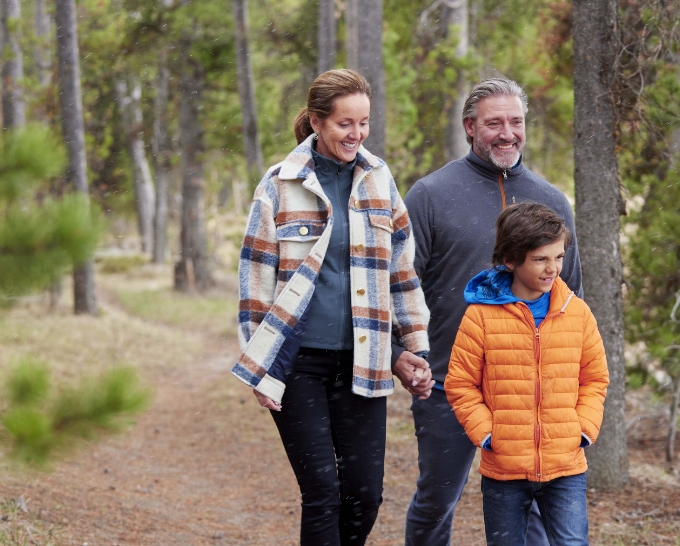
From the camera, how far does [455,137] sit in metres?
12.9

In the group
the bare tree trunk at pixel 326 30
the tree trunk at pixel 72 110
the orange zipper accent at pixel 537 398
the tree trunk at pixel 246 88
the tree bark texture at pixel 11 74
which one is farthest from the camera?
the tree trunk at pixel 246 88

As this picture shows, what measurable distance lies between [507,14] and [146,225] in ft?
69.0

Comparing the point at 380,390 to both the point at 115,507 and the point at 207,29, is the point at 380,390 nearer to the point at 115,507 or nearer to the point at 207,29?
the point at 115,507

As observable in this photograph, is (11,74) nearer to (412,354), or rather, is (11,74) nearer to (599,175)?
(599,175)

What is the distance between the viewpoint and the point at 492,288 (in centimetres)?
359

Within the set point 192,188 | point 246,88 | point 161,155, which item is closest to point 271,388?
point 246,88

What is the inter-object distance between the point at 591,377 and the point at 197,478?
5.13m

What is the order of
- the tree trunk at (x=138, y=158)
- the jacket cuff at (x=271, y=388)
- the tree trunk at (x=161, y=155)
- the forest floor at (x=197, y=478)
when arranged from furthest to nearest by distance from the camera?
the tree trunk at (x=138, y=158), the tree trunk at (x=161, y=155), the forest floor at (x=197, y=478), the jacket cuff at (x=271, y=388)

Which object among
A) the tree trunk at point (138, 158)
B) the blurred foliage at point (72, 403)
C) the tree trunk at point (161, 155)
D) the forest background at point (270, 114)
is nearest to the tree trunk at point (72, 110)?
→ the forest background at point (270, 114)

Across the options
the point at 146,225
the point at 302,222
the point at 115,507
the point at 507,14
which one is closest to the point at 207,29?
the point at 507,14

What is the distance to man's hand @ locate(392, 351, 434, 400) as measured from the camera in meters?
3.92

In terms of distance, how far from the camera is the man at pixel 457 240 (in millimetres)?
4109

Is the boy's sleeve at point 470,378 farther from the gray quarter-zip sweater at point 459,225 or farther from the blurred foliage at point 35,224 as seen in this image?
the blurred foliage at point 35,224

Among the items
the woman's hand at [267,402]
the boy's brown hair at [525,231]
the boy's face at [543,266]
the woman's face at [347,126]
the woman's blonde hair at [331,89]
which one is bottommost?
the woman's hand at [267,402]
